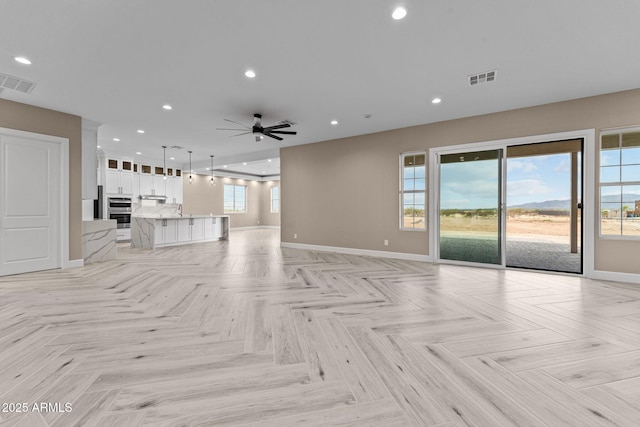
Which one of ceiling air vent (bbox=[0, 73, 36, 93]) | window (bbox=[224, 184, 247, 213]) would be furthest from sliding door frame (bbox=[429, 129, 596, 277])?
window (bbox=[224, 184, 247, 213])

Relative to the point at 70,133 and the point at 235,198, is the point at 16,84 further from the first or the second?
the point at 235,198

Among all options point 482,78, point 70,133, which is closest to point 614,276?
point 482,78

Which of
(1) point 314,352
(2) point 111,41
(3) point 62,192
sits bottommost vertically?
(1) point 314,352

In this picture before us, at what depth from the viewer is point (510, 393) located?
1.62m

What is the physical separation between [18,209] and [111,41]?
3599 millimetres

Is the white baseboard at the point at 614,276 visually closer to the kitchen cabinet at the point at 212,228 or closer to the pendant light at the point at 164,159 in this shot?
the kitchen cabinet at the point at 212,228

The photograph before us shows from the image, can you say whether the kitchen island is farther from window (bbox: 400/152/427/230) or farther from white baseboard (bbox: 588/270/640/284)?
white baseboard (bbox: 588/270/640/284)

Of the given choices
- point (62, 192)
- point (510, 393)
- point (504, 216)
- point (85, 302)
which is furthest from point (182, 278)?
point (504, 216)

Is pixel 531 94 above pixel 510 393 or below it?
above

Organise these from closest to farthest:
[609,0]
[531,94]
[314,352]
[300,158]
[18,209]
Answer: [314,352] < [609,0] < [531,94] < [18,209] < [300,158]

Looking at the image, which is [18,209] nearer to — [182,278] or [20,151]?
[20,151]

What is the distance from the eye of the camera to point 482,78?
376cm

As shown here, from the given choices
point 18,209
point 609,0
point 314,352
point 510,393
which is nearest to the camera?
point 510,393

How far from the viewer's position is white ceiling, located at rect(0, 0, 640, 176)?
2.50 meters
